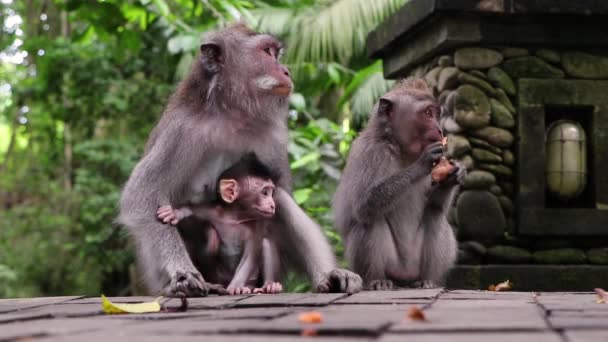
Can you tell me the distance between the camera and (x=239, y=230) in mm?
4855

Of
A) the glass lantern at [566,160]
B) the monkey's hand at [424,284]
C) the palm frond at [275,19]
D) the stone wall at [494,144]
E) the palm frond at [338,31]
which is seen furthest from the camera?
the palm frond at [275,19]

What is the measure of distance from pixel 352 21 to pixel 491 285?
885cm

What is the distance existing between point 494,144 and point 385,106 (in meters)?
1.48

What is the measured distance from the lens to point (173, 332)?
2502 mm

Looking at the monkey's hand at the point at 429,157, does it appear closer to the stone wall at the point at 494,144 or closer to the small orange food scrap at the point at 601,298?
the small orange food scrap at the point at 601,298

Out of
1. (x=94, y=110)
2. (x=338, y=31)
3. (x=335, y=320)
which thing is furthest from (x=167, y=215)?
(x=94, y=110)

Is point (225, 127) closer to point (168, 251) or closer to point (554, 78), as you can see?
point (168, 251)

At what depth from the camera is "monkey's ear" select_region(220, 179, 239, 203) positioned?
4781mm

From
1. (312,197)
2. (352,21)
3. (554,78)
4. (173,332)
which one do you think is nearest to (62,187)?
(352,21)

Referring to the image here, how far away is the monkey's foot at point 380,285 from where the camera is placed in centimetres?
506

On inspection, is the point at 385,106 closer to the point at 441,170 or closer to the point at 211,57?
the point at 441,170

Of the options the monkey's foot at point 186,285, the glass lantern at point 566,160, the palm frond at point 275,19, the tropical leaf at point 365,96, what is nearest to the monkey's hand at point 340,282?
the monkey's foot at point 186,285

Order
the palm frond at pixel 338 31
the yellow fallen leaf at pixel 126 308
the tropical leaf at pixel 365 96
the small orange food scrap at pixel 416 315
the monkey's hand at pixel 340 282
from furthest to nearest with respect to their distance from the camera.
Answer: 1. the palm frond at pixel 338 31
2. the tropical leaf at pixel 365 96
3. the monkey's hand at pixel 340 282
4. the yellow fallen leaf at pixel 126 308
5. the small orange food scrap at pixel 416 315

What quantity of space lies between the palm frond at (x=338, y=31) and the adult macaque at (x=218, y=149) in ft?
30.2
